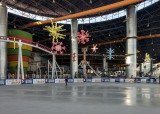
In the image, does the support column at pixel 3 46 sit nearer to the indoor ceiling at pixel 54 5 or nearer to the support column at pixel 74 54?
the indoor ceiling at pixel 54 5

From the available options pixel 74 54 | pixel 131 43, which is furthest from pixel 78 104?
pixel 74 54

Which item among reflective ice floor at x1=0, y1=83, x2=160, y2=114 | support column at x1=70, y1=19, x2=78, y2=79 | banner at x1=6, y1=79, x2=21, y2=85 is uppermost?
support column at x1=70, y1=19, x2=78, y2=79

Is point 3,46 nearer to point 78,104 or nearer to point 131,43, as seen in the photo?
point 78,104

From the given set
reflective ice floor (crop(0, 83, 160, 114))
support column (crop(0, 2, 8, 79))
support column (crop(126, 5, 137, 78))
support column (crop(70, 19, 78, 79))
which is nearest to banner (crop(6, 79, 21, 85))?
support column (crop(0, 2, 8, 79))

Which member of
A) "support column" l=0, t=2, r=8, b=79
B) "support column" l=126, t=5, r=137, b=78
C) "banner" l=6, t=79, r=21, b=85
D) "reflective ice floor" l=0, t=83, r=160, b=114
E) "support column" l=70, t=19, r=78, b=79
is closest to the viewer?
"reflective ice floor" l=0, t=83, r=160, b=114

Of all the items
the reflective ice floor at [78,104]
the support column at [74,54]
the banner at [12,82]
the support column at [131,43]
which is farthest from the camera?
the support column at [74,54]

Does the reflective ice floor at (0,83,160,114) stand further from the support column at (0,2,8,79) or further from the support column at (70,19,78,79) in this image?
the support column at (70,19,78,79)

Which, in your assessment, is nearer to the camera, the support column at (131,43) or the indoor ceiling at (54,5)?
the support column at (131,43)

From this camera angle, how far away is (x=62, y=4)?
43344 mm

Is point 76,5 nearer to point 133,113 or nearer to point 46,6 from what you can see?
point 46,6

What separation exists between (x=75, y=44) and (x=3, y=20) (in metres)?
20.8

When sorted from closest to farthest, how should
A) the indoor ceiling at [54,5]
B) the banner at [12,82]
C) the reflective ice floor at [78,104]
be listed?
1. the reflective ice floor at [78,104]
2. the banner at [12,82]
3. the indoor ceiling at [54,5]

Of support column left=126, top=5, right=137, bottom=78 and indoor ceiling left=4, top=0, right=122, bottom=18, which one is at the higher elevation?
indoor ceiling left=4, top=0, right=122, bottom=18

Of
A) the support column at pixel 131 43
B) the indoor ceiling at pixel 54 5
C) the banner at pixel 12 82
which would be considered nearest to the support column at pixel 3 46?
the indoor ceiling at pixel 54 5
